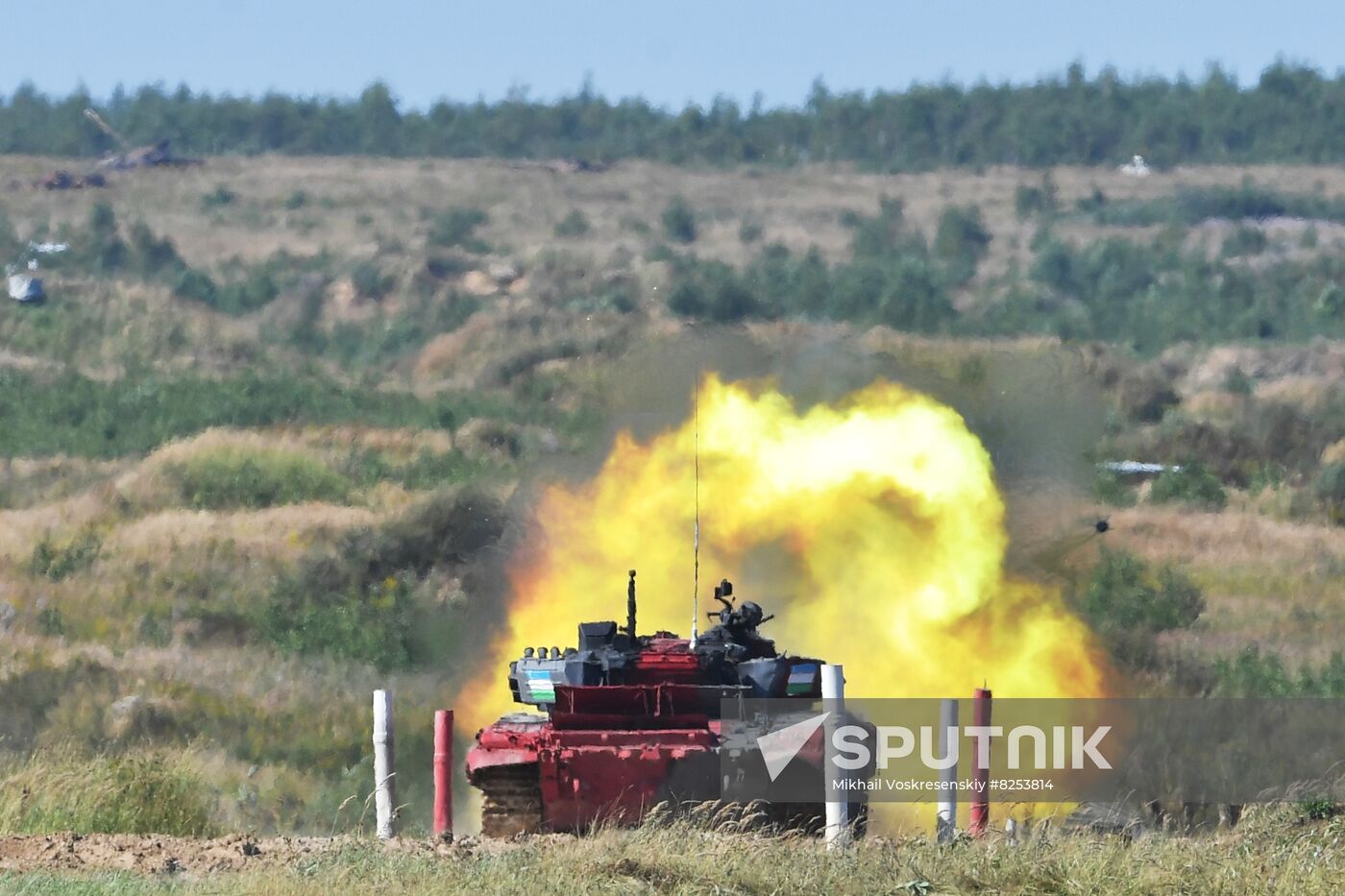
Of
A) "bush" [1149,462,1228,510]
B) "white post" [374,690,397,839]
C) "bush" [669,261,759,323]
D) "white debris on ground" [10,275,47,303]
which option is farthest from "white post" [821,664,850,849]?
"white debris on ground" [10,275,47,303]

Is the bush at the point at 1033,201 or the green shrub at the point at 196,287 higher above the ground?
the bush at the point at 1033,201

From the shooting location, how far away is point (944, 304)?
5800 centimetres

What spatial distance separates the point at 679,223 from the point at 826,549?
164 feet

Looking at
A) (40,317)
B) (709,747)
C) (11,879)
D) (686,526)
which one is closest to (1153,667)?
(686,526)

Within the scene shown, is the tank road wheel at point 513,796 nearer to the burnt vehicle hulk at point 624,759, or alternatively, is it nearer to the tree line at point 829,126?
the burnt vehicle hulk at point 624,759

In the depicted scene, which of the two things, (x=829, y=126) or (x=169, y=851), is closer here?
(x=169, y=851)

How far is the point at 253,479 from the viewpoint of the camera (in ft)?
143

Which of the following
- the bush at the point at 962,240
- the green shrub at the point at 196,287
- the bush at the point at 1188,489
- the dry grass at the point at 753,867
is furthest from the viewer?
the green shrub at the point at 196,287

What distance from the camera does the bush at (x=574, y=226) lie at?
79188 mm

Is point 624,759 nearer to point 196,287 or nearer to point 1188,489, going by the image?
point 1188,489

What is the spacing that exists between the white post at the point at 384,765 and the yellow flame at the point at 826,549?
9644 mm

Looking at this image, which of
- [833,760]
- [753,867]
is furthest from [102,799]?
[753,867]

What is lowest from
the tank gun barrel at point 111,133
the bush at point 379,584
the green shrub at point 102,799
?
the bush at point 379,584

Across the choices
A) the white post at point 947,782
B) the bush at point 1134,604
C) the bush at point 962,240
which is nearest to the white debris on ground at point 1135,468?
the bush at point 1134,604
